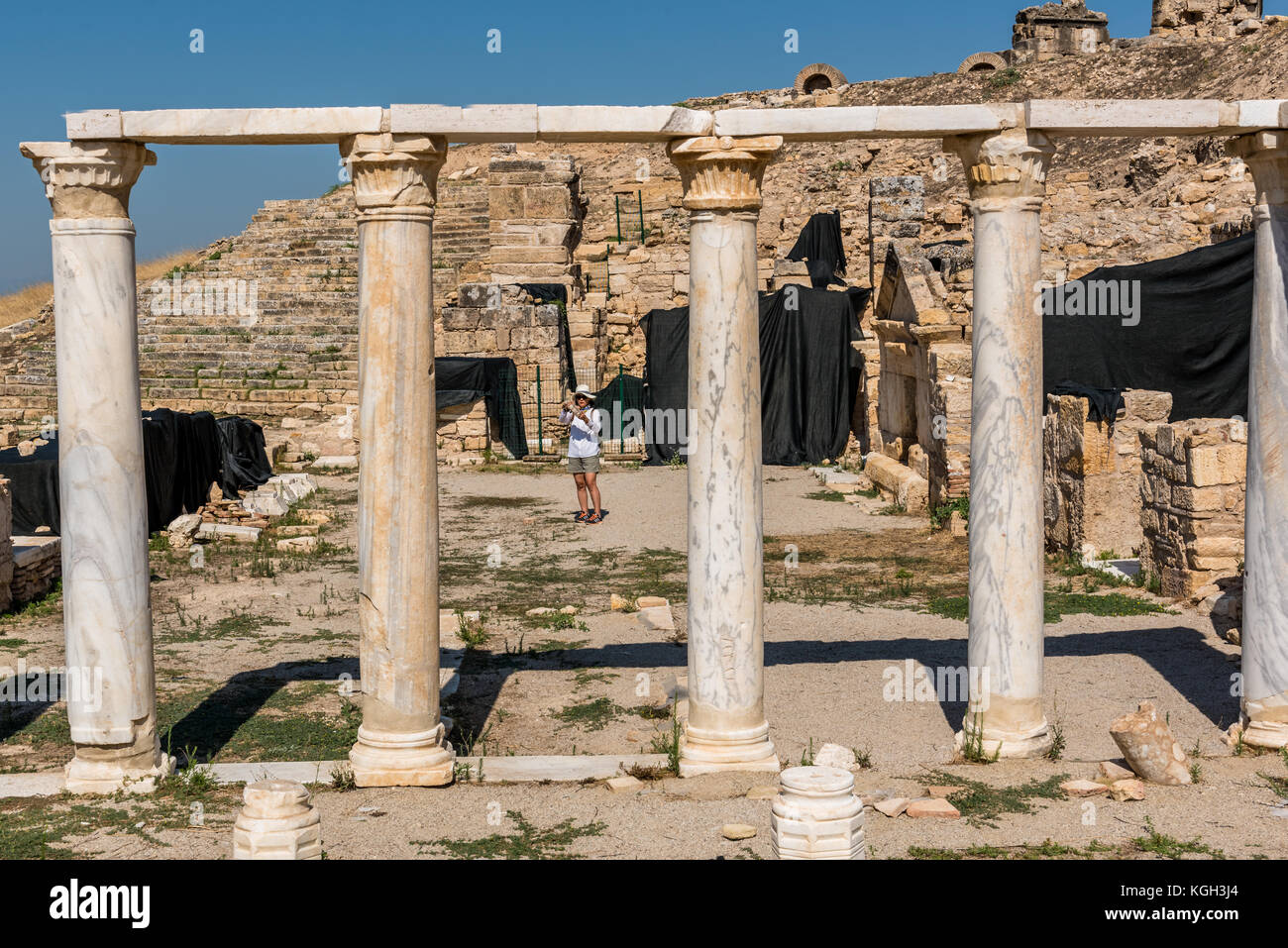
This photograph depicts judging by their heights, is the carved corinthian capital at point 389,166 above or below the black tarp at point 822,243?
below

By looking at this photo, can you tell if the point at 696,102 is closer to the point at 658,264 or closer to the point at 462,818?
the point at 658,264

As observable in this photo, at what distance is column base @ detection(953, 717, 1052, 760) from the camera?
7172 millimetres

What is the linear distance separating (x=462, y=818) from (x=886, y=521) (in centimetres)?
1037

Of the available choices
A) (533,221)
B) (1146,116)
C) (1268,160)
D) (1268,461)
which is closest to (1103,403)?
(1268,461)

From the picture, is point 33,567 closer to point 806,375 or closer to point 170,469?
point 170,469

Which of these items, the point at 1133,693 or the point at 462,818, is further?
the point at 1133,693

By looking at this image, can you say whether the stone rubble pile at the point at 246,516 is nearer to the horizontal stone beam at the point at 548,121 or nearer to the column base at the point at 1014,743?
the horizontal stone beam at the point at 548,121

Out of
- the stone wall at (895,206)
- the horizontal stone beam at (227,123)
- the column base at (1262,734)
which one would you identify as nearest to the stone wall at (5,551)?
the horizontal stone beam at (227,123)

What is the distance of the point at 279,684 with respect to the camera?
9.23m

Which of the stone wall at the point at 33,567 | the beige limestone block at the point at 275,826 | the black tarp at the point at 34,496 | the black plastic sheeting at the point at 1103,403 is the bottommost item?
the beige limestone block at the point at 275,826

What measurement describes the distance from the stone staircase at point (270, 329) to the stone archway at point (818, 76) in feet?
46.7

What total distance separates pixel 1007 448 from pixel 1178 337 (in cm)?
935

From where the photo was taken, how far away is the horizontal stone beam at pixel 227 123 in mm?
6727

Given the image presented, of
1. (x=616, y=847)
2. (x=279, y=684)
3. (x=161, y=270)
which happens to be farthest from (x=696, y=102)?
(x=616, y=847)
